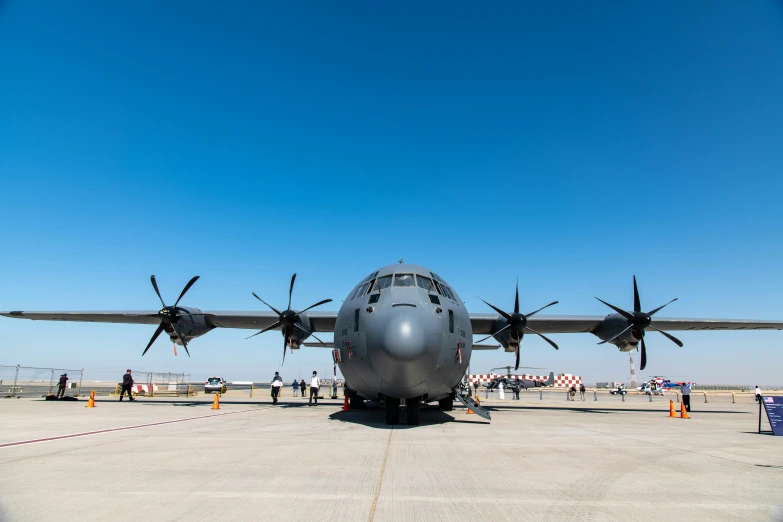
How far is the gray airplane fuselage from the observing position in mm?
10523

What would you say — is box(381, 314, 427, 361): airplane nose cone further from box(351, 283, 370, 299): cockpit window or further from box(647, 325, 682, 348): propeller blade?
box(647, 325, 682, 348): propeller blade

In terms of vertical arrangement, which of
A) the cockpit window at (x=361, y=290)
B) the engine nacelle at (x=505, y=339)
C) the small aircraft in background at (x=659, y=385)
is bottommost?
the small aircraft in background at (x=659, y=385)

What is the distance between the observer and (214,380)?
141 feet

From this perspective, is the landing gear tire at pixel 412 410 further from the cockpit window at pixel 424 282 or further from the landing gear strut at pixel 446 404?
the landing gear strut at pixel 446 404

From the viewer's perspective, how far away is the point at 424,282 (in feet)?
42.2

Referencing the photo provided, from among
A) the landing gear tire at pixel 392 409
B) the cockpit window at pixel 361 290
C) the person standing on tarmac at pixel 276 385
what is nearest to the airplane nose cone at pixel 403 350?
the landing gear tire at pixel 392 409

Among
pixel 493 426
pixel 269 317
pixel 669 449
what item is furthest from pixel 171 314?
pixel 669 449

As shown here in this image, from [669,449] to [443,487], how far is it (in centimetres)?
594

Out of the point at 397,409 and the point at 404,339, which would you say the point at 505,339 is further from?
the point at 404,339

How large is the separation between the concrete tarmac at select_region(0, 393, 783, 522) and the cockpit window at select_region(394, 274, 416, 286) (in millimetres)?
3870

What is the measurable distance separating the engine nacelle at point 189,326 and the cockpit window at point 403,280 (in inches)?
538

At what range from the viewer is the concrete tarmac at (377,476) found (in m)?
4.40

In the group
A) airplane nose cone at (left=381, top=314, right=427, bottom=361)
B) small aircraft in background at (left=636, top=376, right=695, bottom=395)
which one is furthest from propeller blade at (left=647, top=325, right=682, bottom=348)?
small aircraft in background at (left=636, top=376, right=695, bottom=395)

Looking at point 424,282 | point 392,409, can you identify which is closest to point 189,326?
point 392,409
